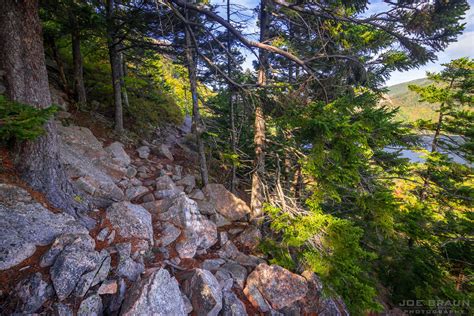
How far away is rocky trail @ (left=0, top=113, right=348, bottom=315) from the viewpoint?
2.91m

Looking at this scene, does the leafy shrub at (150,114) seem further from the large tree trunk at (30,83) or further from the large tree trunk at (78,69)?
the large tree trunk at (30,83)

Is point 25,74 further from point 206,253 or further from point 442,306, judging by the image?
point 442,306

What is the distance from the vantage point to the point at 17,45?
11.7 ft

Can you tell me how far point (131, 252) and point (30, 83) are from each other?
3.38 meters

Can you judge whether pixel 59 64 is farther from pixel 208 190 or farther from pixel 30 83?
pixel 208 190

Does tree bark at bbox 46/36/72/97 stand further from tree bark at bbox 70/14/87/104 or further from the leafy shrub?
the leafy shrub

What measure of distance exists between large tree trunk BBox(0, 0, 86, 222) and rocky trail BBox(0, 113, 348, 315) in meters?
0.30

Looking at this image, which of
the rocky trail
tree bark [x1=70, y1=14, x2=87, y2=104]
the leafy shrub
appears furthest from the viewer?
the leafy shrub

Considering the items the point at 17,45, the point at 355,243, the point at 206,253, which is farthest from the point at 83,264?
the point at 355,243

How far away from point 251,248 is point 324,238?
2.10 metres

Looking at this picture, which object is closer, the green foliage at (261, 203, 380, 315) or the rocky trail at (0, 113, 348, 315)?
the rocky trail at (0, 113, 348, 315)

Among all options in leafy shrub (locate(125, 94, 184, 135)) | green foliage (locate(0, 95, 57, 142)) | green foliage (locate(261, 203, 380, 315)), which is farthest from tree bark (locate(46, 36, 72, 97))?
green foliage (locate(261, 203, 380, 315))

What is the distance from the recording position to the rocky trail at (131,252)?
2.91 m

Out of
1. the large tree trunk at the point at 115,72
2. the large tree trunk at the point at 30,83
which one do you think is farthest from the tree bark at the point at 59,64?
the large tree trunk at the point at 30,83
